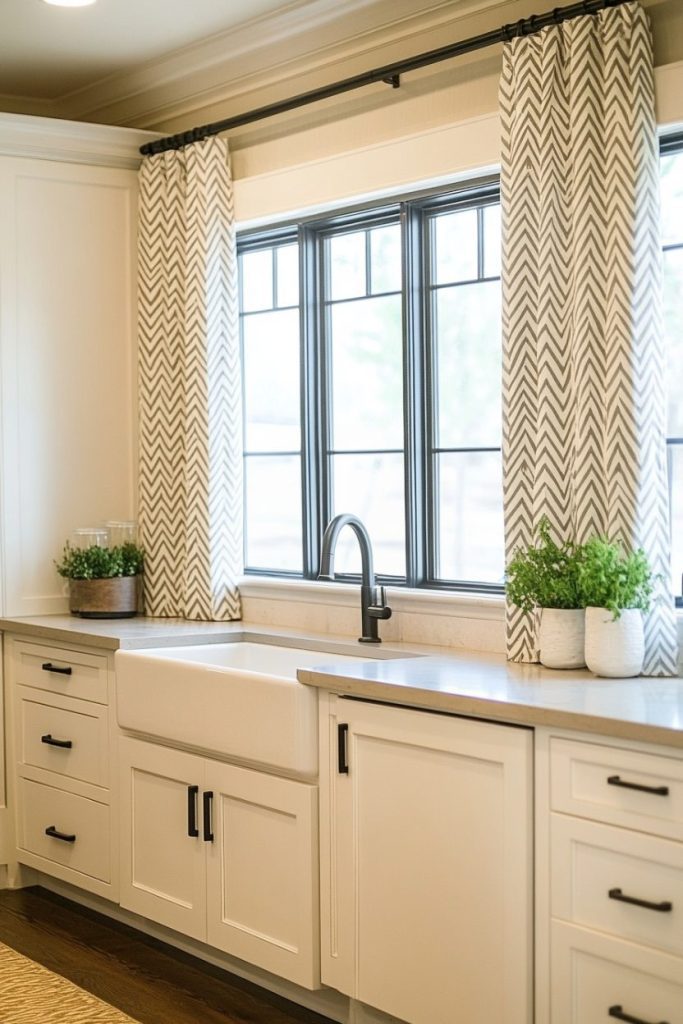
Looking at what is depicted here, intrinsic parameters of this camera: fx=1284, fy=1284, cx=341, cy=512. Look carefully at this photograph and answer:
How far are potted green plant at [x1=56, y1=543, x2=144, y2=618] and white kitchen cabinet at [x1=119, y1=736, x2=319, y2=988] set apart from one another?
715 mm

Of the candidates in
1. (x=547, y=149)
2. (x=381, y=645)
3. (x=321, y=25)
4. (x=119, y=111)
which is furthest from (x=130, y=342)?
(x=547, y=149)

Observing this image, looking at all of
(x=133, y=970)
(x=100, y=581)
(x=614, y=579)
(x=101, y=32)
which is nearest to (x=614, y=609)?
(x=614, y=579)

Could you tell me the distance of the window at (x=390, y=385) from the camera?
3.60 metres

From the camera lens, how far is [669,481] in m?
3.15

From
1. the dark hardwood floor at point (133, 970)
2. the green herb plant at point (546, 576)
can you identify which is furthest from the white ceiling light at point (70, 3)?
the dark hardwood floor at point (133, 970)

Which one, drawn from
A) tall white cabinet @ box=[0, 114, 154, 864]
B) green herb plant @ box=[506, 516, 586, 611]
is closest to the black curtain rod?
tall white cabinet @ box=[0, 114, 154, 864]

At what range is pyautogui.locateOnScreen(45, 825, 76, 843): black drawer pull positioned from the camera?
3984 mm

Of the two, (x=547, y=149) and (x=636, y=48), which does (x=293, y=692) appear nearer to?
(x=547, y=149)

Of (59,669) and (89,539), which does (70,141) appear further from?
A: (59,669)

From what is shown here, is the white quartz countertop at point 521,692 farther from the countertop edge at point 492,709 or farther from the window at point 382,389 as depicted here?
the window at point 382,389

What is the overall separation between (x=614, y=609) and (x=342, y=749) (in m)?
0.70

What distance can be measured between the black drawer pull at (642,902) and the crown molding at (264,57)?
7.34 ft

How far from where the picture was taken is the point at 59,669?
4.01 metres

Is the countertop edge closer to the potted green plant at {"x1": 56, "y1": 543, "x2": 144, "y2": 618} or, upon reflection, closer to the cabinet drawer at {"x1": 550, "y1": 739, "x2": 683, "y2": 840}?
the cabinet drawer at {"x1": 550, "y1": 739, "x2": 683, "y2": 840}
